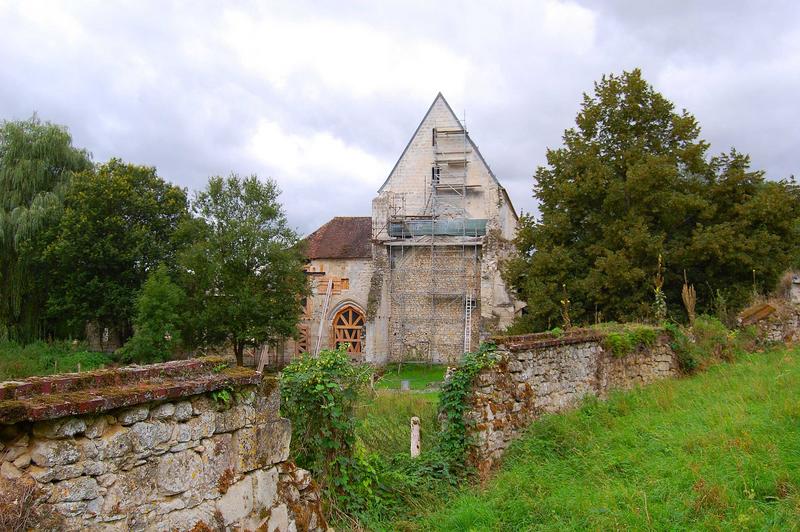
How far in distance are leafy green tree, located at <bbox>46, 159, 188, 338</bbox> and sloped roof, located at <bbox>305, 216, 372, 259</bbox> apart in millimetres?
7749

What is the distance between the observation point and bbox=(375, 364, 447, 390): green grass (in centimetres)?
2470

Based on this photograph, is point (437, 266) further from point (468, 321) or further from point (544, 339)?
point (544, 339)

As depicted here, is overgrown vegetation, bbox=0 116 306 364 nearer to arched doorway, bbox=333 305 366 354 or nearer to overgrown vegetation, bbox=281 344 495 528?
arched doorway, bbox=333 305 366 354

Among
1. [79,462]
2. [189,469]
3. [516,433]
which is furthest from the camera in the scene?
[516,433]

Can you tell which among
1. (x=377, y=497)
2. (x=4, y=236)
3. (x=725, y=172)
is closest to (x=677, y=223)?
(x=725, y=172)

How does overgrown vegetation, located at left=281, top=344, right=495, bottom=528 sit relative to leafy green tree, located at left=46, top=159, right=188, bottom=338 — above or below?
below

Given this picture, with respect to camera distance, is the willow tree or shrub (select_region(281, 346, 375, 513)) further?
the willow tree

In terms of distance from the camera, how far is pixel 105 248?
84.2ft

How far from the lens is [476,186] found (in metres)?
30.1

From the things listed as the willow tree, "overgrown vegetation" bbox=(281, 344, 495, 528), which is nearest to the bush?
"overgrown vegetation" bbox=(281, 344, 495, 528)

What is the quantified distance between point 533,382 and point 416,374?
1882 centimetres

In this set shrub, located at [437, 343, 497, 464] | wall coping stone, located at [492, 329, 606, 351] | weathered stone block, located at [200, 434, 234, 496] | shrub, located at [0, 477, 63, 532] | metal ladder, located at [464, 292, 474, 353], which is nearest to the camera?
shrub, located at [0, 477, 63, 532]

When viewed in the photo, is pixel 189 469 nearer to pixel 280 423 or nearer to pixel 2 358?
pixel 280 423

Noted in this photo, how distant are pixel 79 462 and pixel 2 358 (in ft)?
74.4
